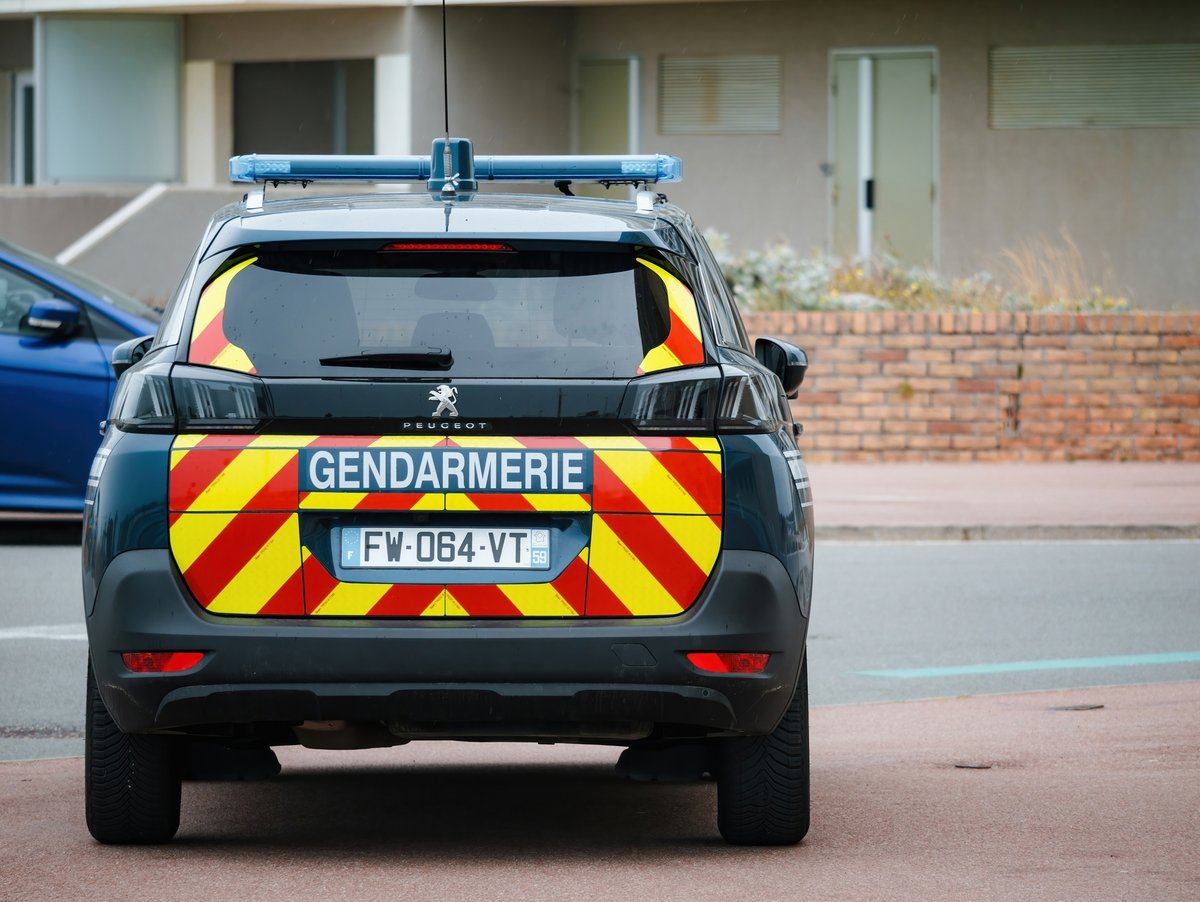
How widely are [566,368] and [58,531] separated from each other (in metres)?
9.73

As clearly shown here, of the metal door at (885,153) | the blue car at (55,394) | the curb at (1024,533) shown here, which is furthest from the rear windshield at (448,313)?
the metal door at (885,153)

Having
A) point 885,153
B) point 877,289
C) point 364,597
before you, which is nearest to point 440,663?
point 364,597

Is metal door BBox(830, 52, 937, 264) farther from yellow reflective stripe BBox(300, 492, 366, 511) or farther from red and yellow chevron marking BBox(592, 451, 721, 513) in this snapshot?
yellow reflective stripe BBox(300, 492, 366, 511)

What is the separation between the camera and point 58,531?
14016 millimetres

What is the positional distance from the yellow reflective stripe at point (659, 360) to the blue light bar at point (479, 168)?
840mm

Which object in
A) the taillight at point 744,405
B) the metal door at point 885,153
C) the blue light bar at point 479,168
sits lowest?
the taillight at point 744,405

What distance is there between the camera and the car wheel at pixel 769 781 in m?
5.34

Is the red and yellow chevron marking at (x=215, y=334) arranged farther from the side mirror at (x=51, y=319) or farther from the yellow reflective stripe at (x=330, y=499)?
the side mirror at (x=51, y=319)

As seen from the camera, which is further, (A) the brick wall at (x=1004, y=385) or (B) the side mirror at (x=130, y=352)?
(A) the brick wall at (x=1004, y=385)

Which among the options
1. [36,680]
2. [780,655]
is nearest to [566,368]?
[780,655]

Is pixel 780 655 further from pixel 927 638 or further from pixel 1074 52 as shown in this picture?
pixel 1074 52

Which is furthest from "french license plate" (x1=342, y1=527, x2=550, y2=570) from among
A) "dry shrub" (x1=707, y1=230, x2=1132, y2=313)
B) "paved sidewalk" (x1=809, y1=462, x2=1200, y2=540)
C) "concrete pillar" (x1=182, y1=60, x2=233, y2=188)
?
"concrete pillar" (x1=182, y1=60, x2=233, y2=188)

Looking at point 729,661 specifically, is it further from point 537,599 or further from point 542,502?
point 542,502

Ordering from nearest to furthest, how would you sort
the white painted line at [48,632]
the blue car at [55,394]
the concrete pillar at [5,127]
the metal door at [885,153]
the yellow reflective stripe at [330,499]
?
the yellow reflective stripe at [330,499], the white painted line at [48,632], the blue car at [55,394], the metal door at [885,153], the concrete pillar at [5,127]
